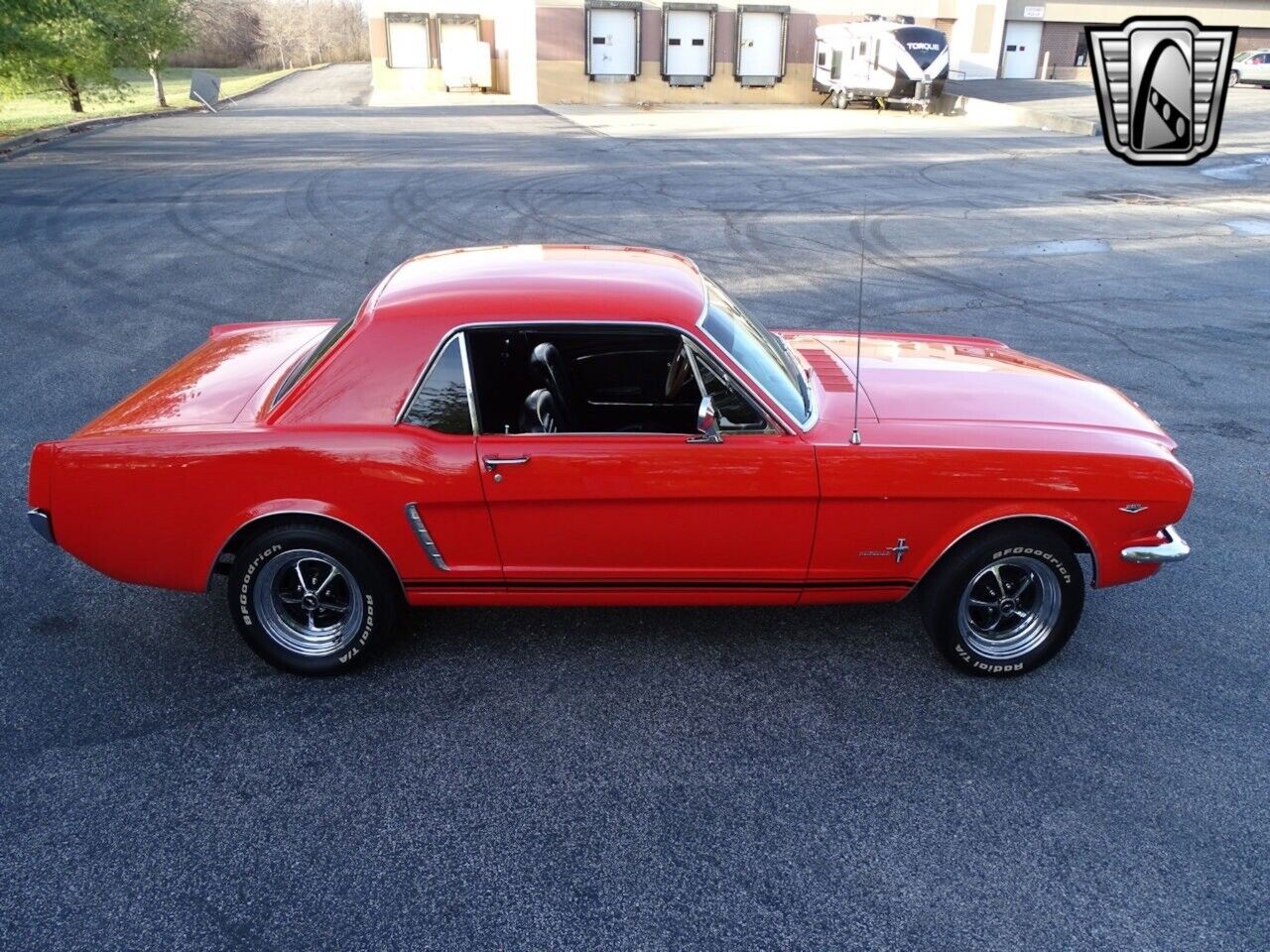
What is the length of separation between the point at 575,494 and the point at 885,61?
34.2 meters

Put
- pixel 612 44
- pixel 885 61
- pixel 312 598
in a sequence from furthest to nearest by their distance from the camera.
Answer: pixel 612 44 → pixel 885 61 → pixel 312 598

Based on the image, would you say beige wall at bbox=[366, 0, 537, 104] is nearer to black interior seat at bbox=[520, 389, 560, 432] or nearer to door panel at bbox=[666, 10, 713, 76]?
door panel at bbox=[666, 10, 713, 76]

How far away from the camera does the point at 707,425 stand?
375 centimetres

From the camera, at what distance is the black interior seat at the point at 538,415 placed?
390 cm

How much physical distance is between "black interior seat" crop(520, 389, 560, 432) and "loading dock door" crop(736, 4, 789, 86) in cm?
4102

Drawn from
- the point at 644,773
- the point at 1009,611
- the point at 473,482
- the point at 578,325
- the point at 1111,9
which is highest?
the point at 1111,9

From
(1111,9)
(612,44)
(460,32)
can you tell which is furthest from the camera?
(1111,9)

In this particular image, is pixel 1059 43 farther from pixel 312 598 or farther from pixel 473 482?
pixel 312 598

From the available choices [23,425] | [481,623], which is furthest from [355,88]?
[481,623]

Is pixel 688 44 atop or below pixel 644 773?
atop

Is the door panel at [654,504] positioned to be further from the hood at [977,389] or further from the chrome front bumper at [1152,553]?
the chrome front bumper at [1152,553]

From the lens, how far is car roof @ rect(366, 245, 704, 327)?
3904 millimetres

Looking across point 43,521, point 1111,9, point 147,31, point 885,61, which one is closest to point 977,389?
point 43,521

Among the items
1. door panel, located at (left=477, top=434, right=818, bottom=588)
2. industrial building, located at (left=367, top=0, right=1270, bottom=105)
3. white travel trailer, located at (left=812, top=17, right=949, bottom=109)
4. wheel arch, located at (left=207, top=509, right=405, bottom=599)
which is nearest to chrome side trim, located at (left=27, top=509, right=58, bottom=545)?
wheel arch, located at (left=207, top=509, right=405, bottom=599)
